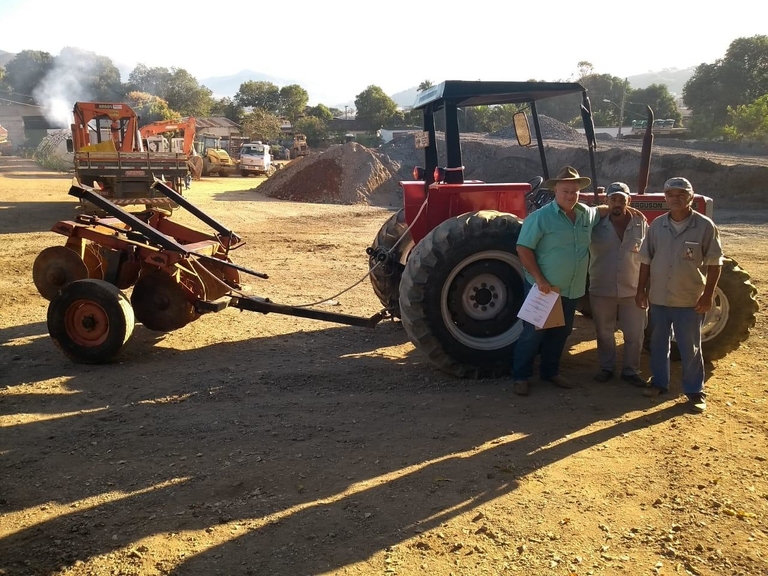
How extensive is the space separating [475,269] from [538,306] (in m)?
0.77

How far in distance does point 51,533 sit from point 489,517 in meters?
2.23

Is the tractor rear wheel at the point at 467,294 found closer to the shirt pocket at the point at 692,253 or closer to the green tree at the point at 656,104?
the shirt pocket at the point at 692,253

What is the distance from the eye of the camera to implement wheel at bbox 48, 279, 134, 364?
17.9 feet

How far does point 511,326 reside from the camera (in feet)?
18.0

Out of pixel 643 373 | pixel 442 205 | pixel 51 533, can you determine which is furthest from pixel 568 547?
pixel 442 205

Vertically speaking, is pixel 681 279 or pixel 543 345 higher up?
pixel 681 279

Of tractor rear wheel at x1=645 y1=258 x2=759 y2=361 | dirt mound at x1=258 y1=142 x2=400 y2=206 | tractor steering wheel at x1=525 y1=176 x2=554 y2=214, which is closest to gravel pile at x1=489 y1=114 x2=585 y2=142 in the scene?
dirt mound at x1=258 y1=142 x2=400 y2=206

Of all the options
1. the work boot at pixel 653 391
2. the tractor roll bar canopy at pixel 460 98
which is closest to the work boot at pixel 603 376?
the work boot at pixel 653 391

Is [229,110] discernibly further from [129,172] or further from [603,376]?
[603,376]

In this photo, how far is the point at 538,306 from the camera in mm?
4789

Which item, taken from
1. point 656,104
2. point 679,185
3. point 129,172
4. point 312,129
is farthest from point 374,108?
point 679,185

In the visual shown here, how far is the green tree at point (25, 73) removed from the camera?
89.6 m

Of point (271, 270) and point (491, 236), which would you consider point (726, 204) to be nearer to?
point (271, 270)

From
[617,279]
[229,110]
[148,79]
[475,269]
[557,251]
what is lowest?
[617,279]
